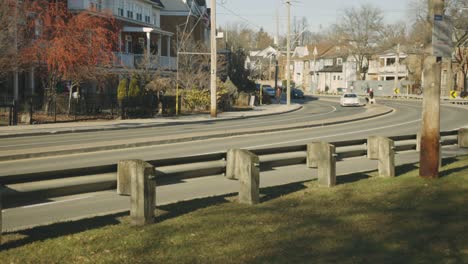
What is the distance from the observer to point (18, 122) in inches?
1184

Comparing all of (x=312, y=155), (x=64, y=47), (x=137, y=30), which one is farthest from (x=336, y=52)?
(x=312, y=155)

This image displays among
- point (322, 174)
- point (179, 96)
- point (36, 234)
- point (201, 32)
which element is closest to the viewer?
point (36, 234)

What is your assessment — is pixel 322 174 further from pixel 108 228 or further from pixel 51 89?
pixel 51 89

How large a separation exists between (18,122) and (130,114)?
7628 millimetres

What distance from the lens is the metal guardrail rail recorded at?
6.52 metres

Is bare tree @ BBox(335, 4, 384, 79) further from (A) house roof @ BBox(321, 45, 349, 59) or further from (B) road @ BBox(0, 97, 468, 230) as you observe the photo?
(B) road @ BBox(0, 97, 468, 230)

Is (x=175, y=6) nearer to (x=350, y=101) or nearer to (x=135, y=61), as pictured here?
(x=135, y=61)

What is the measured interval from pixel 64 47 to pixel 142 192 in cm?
2619

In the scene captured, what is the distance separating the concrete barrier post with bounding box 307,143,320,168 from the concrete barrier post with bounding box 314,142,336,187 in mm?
35

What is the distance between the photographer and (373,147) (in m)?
11.3

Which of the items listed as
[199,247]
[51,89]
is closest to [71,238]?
[199,247]

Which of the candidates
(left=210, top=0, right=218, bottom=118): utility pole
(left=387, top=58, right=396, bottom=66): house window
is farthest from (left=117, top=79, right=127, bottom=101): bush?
(left=387, top=58, right=396, bottom=66): house window

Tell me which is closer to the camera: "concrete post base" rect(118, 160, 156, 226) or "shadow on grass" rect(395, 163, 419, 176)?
"concrete post base" rect(118, 160, 156, 226)

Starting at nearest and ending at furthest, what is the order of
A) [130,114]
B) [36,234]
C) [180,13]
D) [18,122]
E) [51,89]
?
[36,234] < [18,122] < [51,89] < [130,114] < [180,13]
